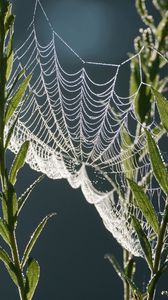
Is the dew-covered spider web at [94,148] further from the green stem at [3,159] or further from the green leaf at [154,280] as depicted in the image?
the green leaf at [154,280]

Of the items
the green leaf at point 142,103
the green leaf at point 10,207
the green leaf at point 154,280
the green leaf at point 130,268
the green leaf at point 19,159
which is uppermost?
the green leaf at point 19,159

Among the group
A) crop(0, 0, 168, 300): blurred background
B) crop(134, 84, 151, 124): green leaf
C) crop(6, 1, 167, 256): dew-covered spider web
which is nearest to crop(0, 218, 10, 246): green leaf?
crop(6, 1, 167, 256): dew-covered spider web

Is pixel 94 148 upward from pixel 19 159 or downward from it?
downward

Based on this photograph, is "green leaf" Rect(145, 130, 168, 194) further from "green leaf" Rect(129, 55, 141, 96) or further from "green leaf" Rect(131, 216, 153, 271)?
"green leaf" Rect(129, 55, 141, 96)

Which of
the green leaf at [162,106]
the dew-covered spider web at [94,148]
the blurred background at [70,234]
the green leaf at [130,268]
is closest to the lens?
the green leaf at [162,106]

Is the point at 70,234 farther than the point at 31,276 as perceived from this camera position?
Yes

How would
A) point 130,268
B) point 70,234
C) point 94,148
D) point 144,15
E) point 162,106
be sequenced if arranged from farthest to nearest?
point 70,234 → point 94,148 → point 144,15 → point 130,268 → point 162,106

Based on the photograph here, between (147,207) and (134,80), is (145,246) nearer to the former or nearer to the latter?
(147,207)

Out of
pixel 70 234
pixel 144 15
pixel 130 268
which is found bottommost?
pixel 70 234

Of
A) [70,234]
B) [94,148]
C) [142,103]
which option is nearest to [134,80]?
[142,103]

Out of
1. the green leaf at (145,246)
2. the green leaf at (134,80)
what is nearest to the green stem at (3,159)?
the green leaf at (145,246)

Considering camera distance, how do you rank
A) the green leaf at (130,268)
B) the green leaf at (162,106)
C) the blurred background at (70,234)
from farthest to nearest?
the blurred background at (70,234) < the green leaf at (130,268) < the green leaf at (162,106)
